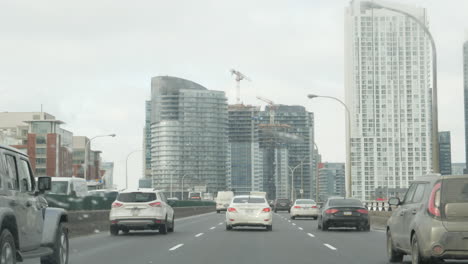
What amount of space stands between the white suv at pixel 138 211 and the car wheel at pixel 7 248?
49.0ft

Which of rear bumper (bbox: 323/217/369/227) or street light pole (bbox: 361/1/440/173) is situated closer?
street light pole (bbox: 361/1/440/173)

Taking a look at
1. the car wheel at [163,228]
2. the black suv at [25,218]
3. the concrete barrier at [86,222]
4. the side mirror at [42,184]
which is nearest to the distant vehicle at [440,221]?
the black suv at [25,218]

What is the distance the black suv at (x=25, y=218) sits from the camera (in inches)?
320

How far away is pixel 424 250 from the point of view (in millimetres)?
10000

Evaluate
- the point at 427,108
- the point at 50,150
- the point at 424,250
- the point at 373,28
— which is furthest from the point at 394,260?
the point at 50,150

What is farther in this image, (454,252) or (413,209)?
(413,209)

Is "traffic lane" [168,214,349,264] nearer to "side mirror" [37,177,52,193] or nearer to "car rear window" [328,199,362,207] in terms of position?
"side mirror" [37,177,52,193]

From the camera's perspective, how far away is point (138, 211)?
2308 centimetres

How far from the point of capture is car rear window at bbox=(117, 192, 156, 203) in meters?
23.3

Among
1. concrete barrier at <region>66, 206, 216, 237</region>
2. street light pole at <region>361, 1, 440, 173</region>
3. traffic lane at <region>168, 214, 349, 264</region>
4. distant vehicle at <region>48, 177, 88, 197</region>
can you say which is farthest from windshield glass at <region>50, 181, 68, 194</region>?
street light pole at <region>361, 1, 440, 173</region>

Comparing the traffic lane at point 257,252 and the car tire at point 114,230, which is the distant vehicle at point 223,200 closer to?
the car tire at point 114,230

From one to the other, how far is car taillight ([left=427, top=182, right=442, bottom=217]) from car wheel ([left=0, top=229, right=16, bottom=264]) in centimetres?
623

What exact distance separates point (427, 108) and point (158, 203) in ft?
244

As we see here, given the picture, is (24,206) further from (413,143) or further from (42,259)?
(413,143)
